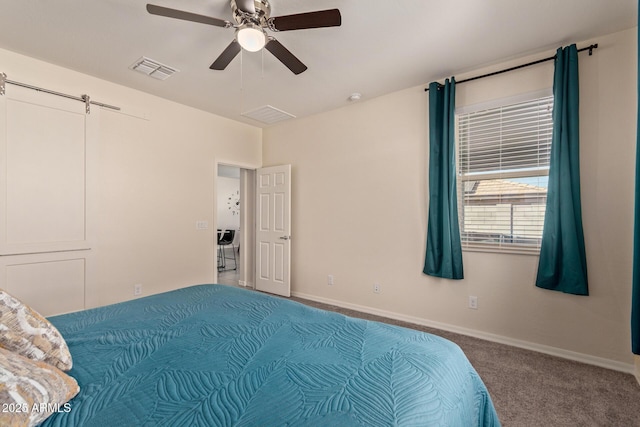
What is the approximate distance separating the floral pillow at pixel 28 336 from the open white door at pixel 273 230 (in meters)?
3.25

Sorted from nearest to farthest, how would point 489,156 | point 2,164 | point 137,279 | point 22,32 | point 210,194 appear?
1. point 22,32
2. point 2,164
3. point 489,156
4. point 137,279
5. point 210,194

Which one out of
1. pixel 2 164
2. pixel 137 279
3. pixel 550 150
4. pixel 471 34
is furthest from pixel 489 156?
pixel 2 164

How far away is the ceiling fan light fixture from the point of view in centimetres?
179

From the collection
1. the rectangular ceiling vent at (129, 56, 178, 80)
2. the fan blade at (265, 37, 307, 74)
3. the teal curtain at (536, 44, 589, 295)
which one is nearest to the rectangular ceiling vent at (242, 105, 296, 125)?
the rectangular ceiling vent at (129, 56, 178, 80)

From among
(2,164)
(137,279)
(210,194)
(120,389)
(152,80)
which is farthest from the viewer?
(210,194)

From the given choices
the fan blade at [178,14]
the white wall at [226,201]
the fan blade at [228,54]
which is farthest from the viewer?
the white wall at [226,201]

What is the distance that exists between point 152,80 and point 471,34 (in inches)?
123

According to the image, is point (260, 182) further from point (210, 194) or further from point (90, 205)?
point (90, 205)

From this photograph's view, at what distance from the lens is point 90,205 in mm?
3053

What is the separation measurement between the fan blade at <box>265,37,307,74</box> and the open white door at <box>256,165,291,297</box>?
213cm

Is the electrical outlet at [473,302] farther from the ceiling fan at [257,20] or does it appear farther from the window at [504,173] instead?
the ceiling fan at [257,20]

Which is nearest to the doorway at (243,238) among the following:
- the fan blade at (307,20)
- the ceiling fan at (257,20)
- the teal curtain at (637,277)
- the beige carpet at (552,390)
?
the ceiling fan at (257,20)

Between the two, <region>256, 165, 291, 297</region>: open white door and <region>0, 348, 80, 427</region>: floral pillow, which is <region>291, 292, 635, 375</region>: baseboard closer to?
<region>256, 165, 291, 297</region>: open white door

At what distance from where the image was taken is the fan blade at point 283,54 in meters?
1.97
